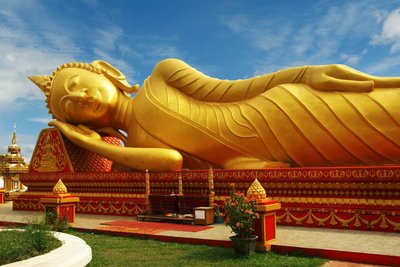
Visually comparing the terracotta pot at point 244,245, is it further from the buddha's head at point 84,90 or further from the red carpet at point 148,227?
the buddha's head at point 84,90

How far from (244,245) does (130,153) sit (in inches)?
223

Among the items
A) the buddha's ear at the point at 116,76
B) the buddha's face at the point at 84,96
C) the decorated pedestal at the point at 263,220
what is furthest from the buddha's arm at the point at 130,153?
the decorated pedestal at the point at 263,220

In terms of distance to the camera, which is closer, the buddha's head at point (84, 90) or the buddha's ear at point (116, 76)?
the buddha's head at point (84, 90)

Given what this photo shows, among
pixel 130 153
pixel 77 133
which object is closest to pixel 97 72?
pixel 77 133

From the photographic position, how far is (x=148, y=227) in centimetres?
817

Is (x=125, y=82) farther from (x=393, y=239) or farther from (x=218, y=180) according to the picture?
(x=393, y=239)

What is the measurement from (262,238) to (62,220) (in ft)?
14.7

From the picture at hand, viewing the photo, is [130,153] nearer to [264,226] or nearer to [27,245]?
[264,226]

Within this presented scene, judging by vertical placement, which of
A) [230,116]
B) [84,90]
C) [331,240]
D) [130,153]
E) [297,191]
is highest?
[84,90]

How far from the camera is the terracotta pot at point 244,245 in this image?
5.69 metres

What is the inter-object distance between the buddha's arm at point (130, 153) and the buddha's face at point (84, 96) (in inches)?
17.2

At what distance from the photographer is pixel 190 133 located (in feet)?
34.3

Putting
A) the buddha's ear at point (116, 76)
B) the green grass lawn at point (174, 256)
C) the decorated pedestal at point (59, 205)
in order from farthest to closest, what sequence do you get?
the buddha's ear at point (116, 76)
the decorated pedestal at point (59, 205)
the green grass lawn at point (174, 256)

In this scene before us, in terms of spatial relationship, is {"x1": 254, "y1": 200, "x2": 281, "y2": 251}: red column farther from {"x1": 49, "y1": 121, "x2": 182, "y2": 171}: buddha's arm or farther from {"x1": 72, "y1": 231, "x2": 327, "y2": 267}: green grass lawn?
{"x1": 49, "y1": 121, "x2": 182, "y2": 171}: buddha's arm
